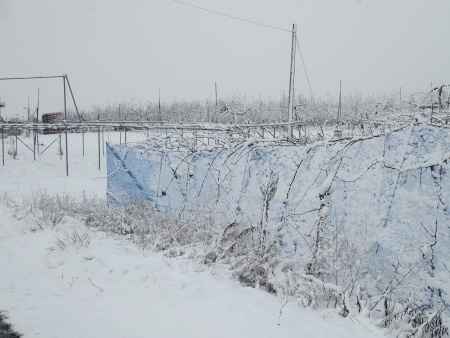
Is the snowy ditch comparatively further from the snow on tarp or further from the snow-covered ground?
the snow-covered ground

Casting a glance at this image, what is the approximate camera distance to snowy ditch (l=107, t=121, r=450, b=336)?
10.4ft

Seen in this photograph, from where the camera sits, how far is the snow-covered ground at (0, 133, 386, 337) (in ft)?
9.40

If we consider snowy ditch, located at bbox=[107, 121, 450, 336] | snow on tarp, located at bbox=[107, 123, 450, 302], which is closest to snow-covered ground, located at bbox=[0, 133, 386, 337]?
snowy ditch, located at bbox=[107, 121, 450, 336]

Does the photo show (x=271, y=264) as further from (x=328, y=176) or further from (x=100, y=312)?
(x=100, y=312)

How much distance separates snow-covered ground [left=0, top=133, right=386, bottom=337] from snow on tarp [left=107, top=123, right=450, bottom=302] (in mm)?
936

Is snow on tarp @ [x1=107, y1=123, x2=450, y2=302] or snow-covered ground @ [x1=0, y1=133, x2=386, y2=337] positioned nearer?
snow-covered ground @ [x1=0, y1=133, x2=386, y2=337]

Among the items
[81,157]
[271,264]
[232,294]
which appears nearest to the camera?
[232,294]

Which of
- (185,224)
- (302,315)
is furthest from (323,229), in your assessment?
(185,224)

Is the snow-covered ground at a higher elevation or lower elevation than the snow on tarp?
lower

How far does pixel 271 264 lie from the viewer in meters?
4.29

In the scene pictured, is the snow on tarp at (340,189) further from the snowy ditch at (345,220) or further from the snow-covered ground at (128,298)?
the snow-covered ground at (128,298)

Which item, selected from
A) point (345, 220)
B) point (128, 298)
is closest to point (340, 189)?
point (345, 220)

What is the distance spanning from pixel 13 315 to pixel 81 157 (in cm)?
1409

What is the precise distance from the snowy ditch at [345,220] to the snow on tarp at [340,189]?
0.01 meters
